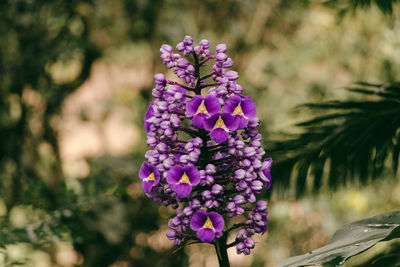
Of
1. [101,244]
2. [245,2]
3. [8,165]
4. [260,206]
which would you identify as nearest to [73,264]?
[101,244]

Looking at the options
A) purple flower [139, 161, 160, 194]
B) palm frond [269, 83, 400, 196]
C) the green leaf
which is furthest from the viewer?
palm frond [269, 83, 400, 196]

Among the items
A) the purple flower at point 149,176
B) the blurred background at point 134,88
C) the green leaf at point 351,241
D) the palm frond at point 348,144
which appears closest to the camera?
the green leaf at point 351,241

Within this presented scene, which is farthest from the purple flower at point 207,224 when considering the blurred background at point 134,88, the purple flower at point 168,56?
the blurred background at point 134,88

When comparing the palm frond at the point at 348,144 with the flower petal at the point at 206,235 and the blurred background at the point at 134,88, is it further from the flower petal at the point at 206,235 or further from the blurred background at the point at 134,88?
the blurred background at the point at 134,88

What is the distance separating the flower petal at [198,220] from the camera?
70cm

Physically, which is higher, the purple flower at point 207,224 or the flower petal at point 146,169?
the flower petal at point 146,169

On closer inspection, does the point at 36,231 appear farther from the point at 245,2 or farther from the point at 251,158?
the point at 245,2

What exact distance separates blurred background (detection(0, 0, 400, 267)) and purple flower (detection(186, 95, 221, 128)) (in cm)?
155

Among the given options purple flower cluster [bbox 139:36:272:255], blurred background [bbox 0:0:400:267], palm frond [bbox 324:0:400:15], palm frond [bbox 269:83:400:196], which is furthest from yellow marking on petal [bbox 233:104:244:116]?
blurred background [bbox 0:0:400:267]

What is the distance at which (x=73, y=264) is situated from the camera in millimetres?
2578

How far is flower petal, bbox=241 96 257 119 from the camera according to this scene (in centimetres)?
73

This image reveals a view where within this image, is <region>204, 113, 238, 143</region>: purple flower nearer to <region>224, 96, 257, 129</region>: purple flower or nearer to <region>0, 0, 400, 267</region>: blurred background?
<region>224, 96, 257, 129</region>: purple flower

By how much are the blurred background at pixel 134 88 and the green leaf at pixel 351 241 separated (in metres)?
1.42

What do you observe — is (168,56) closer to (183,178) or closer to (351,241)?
(183,178)
